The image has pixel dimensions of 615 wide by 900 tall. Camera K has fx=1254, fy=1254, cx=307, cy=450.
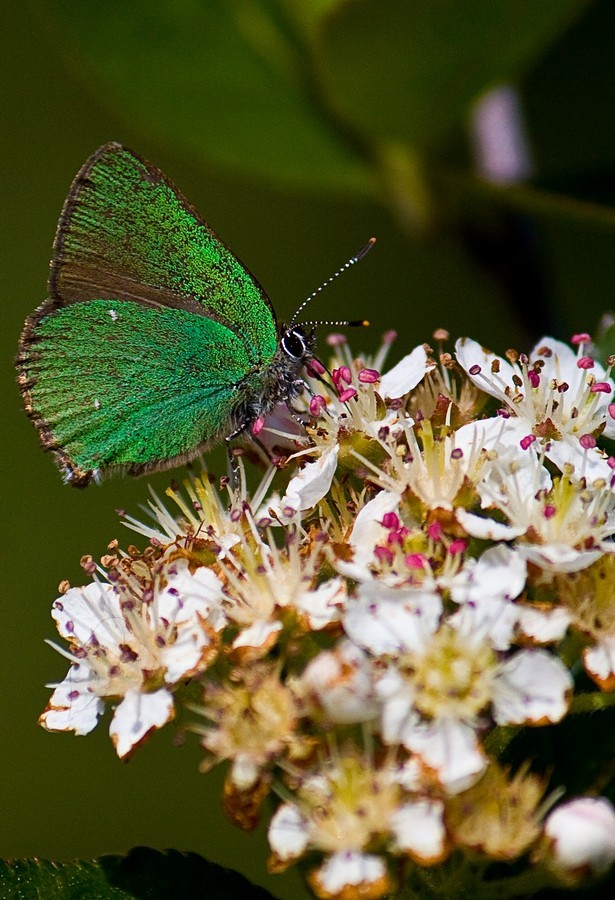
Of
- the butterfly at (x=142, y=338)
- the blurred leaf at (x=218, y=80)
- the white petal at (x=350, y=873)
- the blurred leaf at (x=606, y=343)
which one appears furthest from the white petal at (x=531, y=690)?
the blurred leaf at (x=218, y=80)

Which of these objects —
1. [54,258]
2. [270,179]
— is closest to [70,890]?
[54,258]

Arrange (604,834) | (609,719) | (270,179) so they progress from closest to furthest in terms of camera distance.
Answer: (604,834), (609,719), (270,179)

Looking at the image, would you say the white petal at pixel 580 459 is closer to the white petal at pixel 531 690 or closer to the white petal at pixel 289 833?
the white petal at pixel 531 690

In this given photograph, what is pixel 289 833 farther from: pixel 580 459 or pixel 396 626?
pixel 580 459

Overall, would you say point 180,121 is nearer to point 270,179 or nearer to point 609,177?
point 270,179

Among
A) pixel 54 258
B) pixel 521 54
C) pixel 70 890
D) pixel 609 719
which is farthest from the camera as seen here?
pixel 54 258
